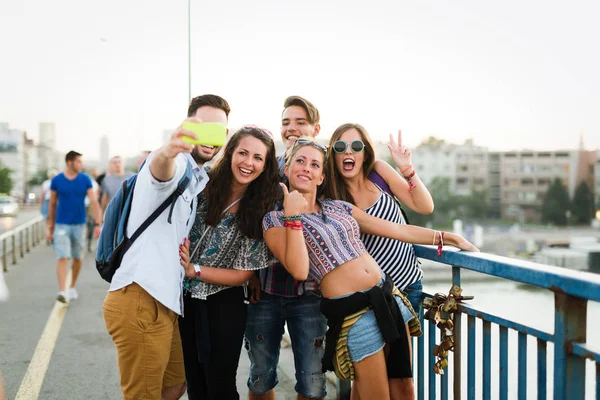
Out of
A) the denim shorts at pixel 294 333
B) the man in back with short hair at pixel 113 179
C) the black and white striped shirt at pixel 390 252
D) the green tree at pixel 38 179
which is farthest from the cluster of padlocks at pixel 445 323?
the green tree at pixel 38 179

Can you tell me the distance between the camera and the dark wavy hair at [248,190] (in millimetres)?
2910

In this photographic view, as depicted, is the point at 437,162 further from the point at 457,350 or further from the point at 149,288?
the point at 149,288

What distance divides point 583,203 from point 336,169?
6145 inches

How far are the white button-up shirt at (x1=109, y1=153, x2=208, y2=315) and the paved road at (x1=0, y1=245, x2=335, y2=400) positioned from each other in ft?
6.74

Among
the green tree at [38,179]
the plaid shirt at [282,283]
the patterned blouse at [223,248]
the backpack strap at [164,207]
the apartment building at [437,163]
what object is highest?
the apartment building at [437,163]

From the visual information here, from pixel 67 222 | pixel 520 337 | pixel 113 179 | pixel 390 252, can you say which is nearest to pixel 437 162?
pixel 113 179

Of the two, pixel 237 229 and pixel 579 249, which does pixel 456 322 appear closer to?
pixel 237 229

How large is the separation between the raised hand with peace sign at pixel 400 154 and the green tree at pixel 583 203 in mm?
151348

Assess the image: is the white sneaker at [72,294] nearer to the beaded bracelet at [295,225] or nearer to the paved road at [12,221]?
the beaded bracelet at [295,225]

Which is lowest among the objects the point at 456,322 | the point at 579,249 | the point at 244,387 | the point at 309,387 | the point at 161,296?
the point at 579,249

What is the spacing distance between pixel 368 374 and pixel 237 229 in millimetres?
959

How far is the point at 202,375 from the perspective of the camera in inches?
121

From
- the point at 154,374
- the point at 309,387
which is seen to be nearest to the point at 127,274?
the point at 154,374

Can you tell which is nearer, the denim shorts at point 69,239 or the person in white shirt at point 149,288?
the person in white shirt at point 149,288
